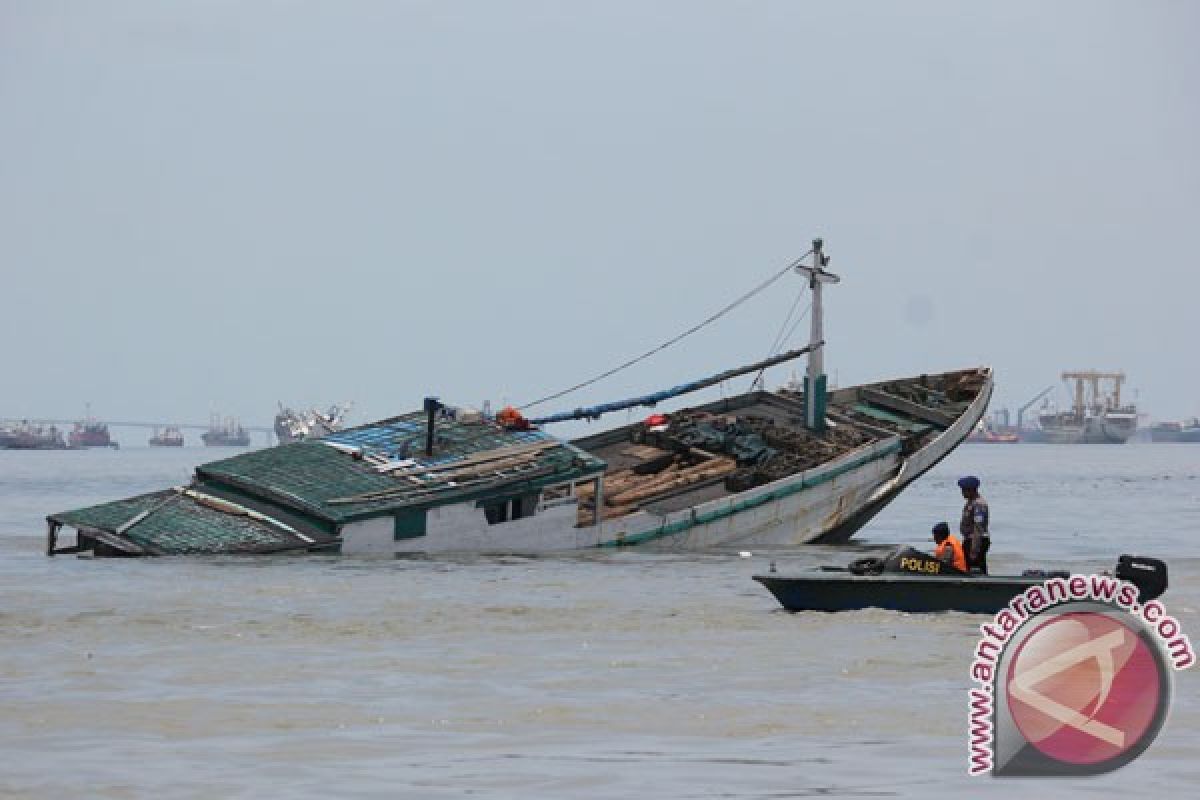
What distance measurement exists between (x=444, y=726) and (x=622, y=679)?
14.8 ft

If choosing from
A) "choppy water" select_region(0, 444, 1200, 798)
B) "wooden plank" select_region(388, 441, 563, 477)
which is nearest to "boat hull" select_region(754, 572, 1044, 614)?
"choppy water" select_region(0, 444, 1200, 798)

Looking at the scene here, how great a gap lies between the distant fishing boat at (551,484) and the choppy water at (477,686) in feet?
3.66

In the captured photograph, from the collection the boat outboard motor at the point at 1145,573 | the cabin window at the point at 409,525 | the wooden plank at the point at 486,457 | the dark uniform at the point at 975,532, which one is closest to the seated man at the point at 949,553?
the dark uniform at the point at 975,532

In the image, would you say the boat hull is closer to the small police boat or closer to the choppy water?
the small police boat

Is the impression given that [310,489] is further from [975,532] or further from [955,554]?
[975,532]

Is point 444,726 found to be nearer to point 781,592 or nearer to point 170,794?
point 170,794

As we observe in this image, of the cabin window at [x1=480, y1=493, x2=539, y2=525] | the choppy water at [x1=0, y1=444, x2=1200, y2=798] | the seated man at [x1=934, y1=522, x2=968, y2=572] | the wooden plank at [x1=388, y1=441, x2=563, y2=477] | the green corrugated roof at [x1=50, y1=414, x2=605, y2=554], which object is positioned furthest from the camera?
the wooden plank at [x1=388, y1=441, x2=563, y2=477]

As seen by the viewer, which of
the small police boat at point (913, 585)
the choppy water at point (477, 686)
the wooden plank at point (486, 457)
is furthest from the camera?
the wooden plank at point (486, 457)

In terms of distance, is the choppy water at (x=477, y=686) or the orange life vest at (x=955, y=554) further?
the orange life vest at (x=955, y=554)

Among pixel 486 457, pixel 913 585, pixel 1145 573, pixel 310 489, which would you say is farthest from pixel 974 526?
pixel 310 489

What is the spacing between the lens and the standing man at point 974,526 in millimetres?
32125

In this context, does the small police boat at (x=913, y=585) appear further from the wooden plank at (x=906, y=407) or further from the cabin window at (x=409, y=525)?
the wooden plank at (x=906, y=407)

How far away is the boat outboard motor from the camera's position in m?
31.9

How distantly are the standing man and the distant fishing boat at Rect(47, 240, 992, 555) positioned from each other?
16.9 metres
